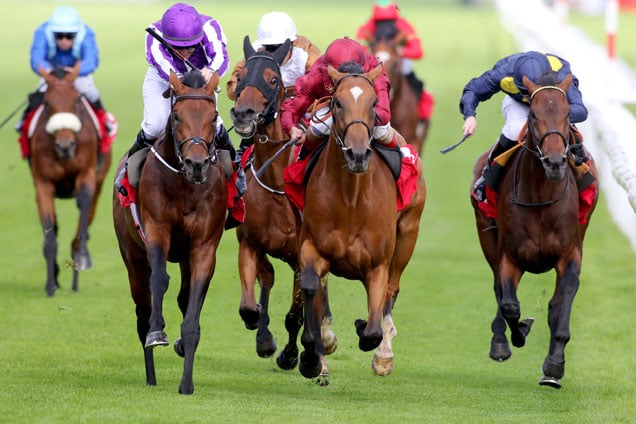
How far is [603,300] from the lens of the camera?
12.5 metres

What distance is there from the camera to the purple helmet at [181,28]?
30.2 feet

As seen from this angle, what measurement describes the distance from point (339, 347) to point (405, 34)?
285 inches

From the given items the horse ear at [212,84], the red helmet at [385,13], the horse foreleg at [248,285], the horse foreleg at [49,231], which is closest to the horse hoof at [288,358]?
the horse foreleg at [248,285]

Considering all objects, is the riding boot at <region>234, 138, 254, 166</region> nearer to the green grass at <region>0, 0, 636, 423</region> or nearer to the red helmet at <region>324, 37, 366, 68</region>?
the green grass at <region>0, 0, 636, 423</region>

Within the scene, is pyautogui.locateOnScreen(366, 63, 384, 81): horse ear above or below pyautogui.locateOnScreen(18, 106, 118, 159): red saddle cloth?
above

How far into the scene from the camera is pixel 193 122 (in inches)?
335

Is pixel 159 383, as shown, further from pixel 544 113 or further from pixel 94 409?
pixel 544 113

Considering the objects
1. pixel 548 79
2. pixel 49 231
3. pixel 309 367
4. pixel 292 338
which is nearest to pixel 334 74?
pixel 548 79

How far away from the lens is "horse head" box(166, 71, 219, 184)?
331 inches

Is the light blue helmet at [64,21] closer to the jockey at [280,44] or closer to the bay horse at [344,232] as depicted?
the jockey at [280,44]

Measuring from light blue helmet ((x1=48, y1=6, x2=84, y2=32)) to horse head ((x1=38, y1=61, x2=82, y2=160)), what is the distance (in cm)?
64

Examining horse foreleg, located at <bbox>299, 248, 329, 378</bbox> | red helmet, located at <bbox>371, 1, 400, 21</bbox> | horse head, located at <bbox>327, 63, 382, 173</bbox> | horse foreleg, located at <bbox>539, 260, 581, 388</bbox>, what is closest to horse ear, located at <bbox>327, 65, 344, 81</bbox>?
horse head, located at <bbox>327, 63, 382, 173</bbox>

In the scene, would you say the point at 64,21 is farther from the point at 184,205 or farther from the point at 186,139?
the point at 186,139

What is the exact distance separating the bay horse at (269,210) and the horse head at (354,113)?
122 centimetres
